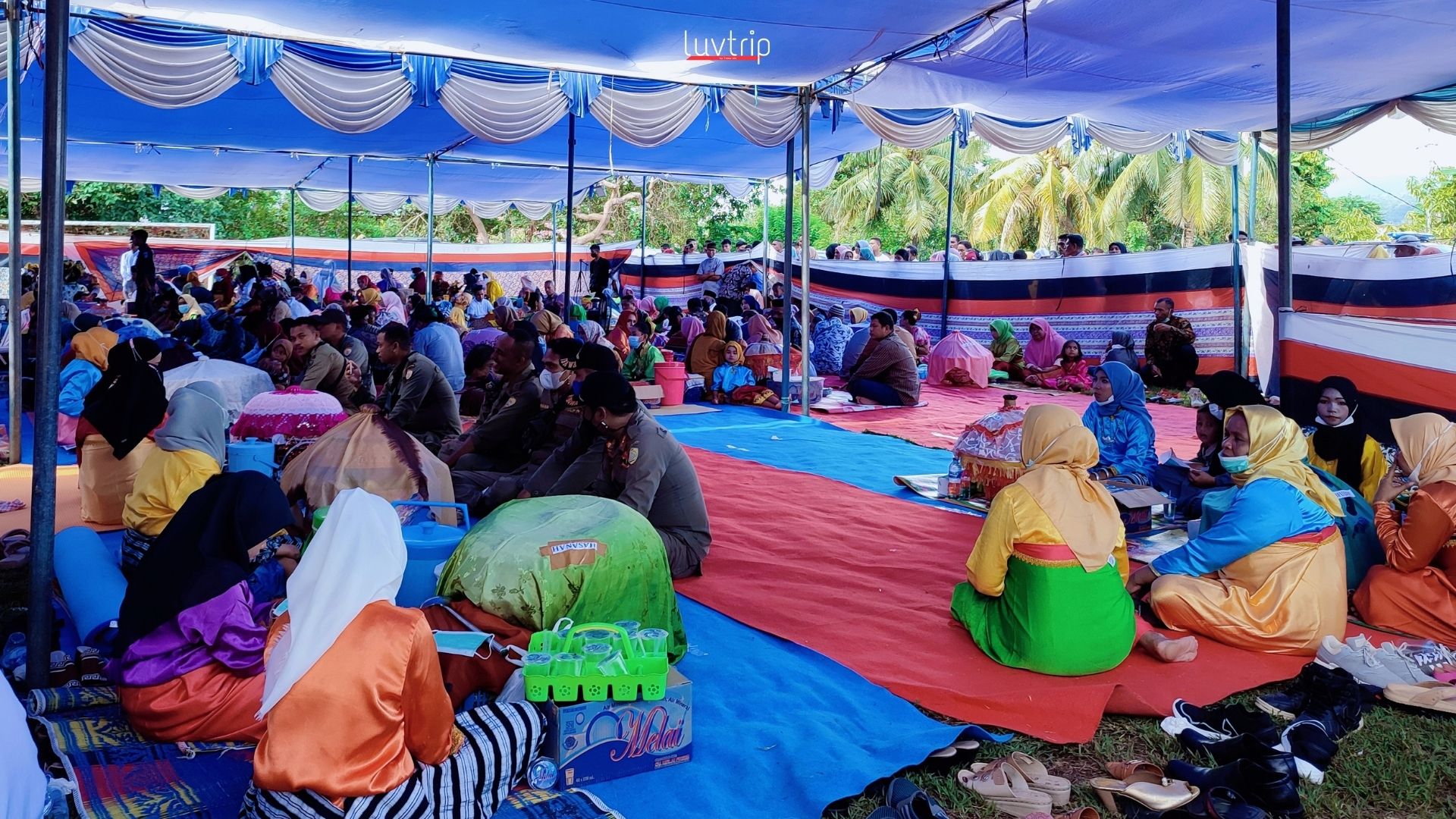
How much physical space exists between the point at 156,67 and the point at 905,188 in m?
21.7

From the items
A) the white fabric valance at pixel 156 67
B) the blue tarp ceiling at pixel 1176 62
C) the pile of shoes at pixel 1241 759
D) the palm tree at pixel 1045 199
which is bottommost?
the pile of shoes at pixel 1241 759

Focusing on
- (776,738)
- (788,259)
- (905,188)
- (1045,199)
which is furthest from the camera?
(905,188)

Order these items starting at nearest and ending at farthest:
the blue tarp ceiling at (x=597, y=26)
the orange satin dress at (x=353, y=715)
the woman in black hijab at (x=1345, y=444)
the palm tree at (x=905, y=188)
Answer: the orange satin dress at (x=353, y=715)
the woman in black hijab at (x=1345, y=444)
the blue tarp ceiling at (x=597, y=26)
the palm tree at (x=905, y=188)

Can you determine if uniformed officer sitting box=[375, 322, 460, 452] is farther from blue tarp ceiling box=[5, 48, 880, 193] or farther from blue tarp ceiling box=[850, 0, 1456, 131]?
blue tarp ceiling box=[850, 0, 1456, 131]

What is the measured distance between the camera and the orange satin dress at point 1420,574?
3805 millimetres

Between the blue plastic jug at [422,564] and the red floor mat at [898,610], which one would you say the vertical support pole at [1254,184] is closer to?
the red floor mat at [898,610]

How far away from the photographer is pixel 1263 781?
260cm

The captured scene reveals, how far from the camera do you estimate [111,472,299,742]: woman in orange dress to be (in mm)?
2787

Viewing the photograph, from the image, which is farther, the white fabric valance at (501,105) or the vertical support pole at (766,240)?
the vertical support pole at (766,240)

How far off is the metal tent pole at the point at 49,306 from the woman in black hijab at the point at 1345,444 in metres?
4.98

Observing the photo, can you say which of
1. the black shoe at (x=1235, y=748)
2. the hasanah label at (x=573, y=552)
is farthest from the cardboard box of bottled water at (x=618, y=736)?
the black shoe at (x=1235, y=748)

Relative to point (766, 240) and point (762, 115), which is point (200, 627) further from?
point (766, 240)

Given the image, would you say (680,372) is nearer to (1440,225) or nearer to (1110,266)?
(1110,266)

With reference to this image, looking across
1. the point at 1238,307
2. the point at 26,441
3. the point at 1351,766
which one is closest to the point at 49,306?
the point at 1351,766
